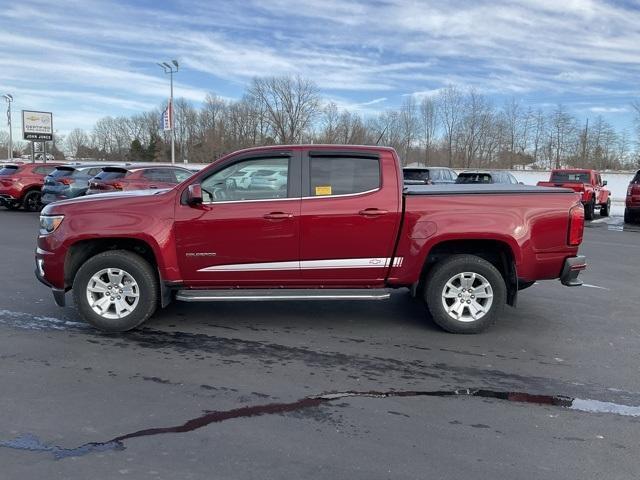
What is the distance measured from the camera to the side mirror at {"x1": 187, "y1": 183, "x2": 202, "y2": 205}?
5.29m

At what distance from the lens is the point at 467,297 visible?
565 centimetres

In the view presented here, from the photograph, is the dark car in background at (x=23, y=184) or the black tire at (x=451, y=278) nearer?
the black tire at (x=451, y=278)

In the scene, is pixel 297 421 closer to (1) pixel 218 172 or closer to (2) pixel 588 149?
(1) pixel 218 172

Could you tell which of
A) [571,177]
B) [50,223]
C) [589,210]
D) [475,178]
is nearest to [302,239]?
[50,223]

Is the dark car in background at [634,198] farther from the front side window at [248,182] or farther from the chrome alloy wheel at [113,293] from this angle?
the chrome alloy wheel at [113,293]

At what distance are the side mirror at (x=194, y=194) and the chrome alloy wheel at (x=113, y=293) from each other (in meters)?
1.00

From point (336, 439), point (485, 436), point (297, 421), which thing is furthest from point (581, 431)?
point (297, 421)

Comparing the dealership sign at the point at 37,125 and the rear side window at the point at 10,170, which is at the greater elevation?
the dealership sign at the point at 37,125

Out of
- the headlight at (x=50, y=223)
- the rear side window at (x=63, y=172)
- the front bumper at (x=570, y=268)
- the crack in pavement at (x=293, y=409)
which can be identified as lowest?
the crack in pavement at (x=293, y=409)

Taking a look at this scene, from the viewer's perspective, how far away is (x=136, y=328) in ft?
18.7

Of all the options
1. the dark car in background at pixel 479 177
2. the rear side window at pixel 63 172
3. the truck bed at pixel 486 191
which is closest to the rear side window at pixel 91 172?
the rear side window at pixel 63 172

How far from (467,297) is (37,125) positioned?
36.8 metres

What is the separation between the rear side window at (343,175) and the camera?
5.57 m

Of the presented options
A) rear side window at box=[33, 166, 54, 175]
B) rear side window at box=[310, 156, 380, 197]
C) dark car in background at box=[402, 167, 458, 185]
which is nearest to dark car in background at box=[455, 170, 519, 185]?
dark car in background at box=[402, 167, 458, 185]
